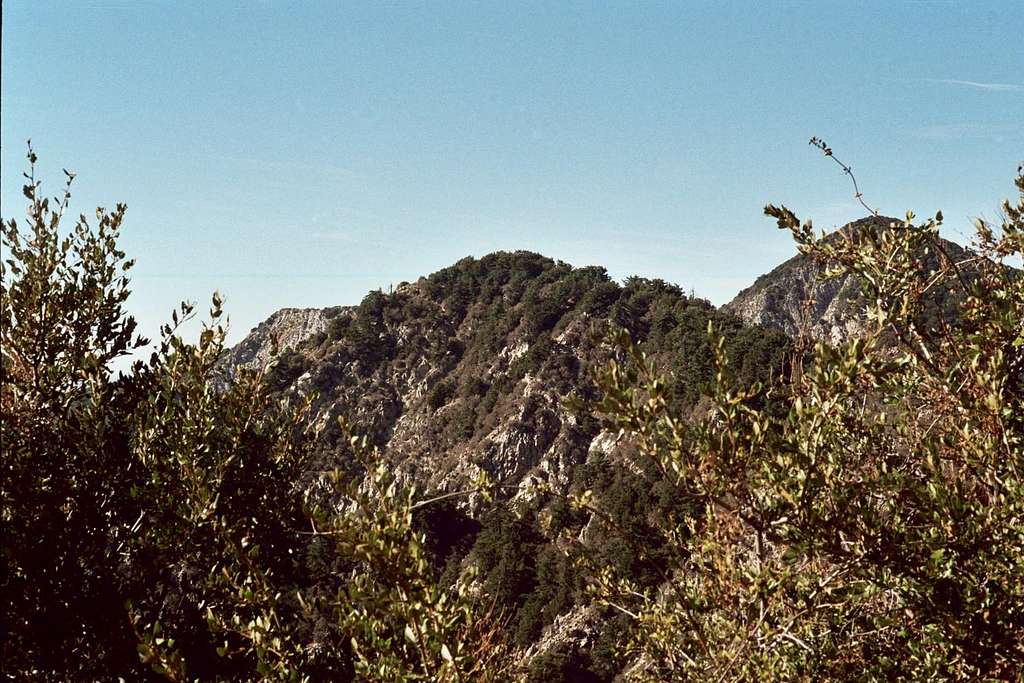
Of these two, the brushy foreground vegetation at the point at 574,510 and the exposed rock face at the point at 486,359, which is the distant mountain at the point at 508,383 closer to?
the exposed rock face at the point at 486,359

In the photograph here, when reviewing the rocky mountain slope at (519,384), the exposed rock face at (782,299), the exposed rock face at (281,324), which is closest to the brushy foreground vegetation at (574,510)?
the rocky mountain slope at (519,384)

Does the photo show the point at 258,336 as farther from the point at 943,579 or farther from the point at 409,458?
the point at 943,579

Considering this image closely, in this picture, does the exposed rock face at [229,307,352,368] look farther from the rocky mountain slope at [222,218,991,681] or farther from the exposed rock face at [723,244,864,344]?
the exposed rock face at [723,244,864,344]

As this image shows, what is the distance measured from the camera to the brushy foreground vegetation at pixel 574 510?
5.17 m

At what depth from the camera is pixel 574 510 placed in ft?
25.7

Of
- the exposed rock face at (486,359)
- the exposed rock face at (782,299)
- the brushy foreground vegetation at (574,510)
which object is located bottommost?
the brushy foreground vegetation at (574,510)

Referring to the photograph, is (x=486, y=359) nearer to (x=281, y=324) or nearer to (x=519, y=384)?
(x=519, y=384)

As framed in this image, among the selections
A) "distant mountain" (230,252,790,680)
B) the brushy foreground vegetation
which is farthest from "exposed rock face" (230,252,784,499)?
the brushy foreground vegetation

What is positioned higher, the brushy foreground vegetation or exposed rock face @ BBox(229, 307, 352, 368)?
exposed rock face @ BBox(229, 307, 352, 368)

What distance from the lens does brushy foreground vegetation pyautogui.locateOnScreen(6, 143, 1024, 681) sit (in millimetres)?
5168

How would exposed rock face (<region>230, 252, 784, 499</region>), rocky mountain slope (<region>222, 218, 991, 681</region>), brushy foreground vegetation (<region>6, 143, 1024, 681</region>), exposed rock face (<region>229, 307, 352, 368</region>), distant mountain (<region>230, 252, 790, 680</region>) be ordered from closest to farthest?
brushy foreground vegetation (<region>6, 143, 1024, 681</region>)
rocky mountain slope (<region>222, 218, 991, 681</region>)
distant mountain (<region>230, 252, 790, 680</region>)
exposed rock face (<region>230, 252, 784, 499</region>)
exposed rock face (<region>229, 307, 352, 368</region>)

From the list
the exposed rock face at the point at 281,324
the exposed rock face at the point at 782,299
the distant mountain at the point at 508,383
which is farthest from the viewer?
the exposed rock face at the point at 281,324

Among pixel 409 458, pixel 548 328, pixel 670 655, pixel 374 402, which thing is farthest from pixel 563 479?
pixel 670 655

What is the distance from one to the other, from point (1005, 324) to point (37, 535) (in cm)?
1012
